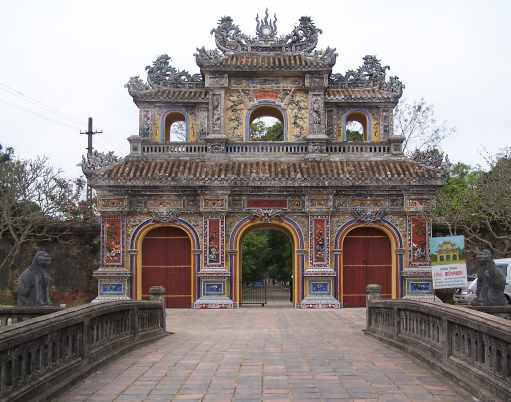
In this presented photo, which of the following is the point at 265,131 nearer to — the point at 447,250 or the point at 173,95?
the point at 173,95

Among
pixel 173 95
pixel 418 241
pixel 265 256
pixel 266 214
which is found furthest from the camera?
pixel 265 256

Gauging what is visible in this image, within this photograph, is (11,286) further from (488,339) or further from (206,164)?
(488,339)

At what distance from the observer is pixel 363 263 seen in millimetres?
24062

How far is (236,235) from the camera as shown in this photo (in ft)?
77.5

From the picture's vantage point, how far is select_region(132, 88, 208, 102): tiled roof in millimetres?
25844

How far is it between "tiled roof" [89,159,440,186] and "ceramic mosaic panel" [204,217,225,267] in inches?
57.8

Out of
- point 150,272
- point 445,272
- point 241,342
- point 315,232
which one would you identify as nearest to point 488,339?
point 241,342

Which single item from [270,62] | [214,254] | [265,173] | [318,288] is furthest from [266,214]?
[270,62]

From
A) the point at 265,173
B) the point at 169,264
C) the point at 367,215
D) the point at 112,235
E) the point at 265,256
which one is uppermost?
the point at 265,173

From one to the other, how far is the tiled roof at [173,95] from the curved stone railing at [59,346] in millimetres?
15494

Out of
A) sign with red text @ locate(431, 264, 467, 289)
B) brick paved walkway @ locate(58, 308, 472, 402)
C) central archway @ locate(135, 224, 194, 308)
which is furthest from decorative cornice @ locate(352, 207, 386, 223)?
brick paved walkway @ locate(58, 308, 472, 402)

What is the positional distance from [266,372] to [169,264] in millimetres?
15686

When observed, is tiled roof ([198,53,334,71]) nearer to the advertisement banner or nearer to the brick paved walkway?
the advertisement banner

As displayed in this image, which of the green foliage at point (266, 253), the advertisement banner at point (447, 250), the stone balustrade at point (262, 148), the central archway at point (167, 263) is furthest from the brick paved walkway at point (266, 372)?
the green foliage at point (266, 253)
